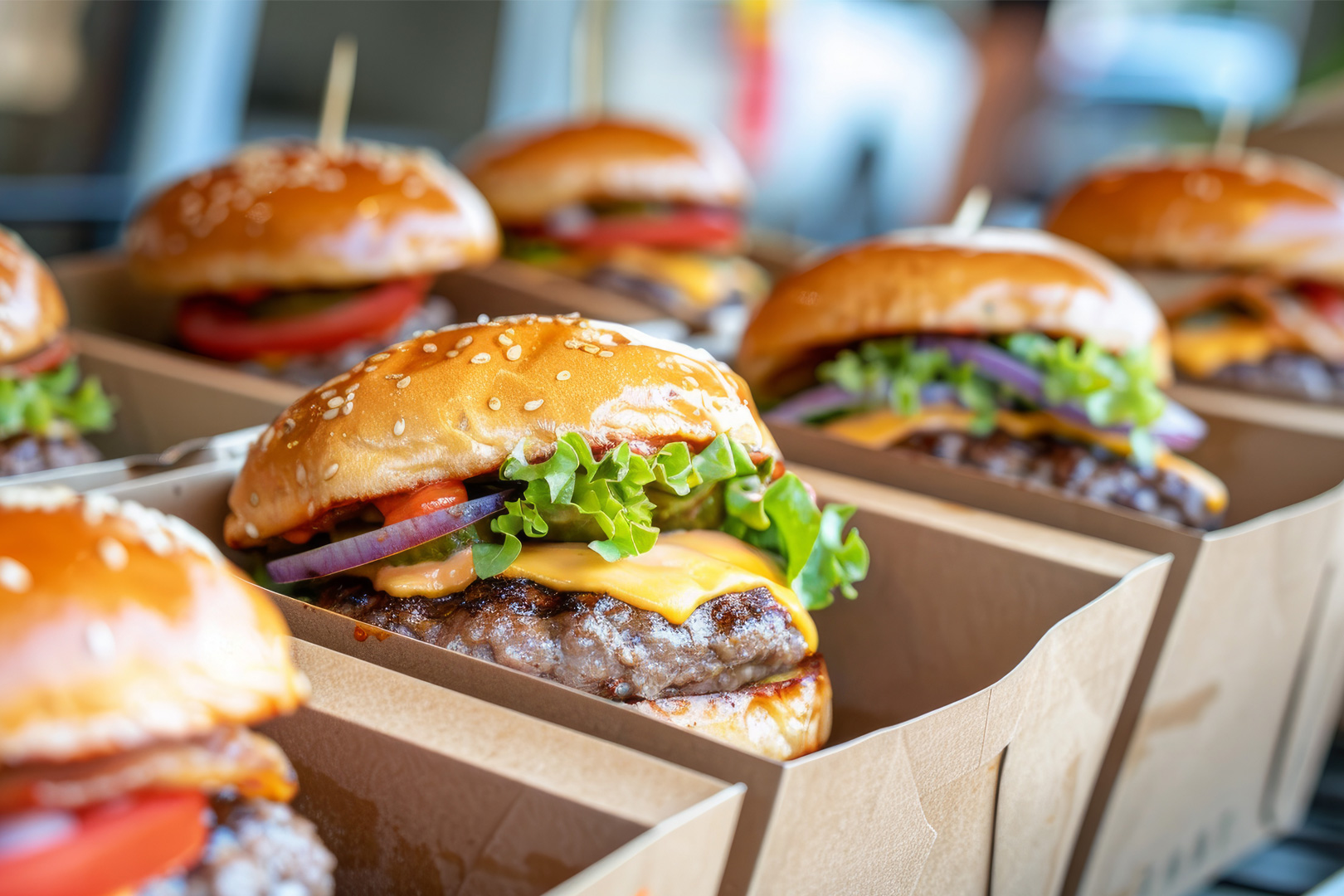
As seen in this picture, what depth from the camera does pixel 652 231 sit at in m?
4.53

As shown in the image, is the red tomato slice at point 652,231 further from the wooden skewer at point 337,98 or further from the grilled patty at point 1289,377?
the grilled patty at point 1289,377

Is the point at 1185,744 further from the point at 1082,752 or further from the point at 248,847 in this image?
the point at 248,847

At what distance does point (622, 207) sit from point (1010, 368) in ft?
6.96

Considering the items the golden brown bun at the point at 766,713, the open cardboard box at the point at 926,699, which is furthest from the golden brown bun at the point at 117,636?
the golden brown bun at the point at 766,713

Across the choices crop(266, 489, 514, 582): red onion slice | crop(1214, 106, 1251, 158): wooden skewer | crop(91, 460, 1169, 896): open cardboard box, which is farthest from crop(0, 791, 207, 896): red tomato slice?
crop(1214, 106, 1251, 158): wooden skewer

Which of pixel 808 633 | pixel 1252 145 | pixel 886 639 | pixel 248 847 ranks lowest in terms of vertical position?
pixel 886 639

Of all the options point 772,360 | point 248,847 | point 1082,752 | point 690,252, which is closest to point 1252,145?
point 690,252

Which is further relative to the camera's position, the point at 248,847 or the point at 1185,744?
the point at 1185,744

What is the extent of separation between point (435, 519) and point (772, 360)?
1.54 metres

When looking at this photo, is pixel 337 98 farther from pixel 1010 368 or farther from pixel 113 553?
pixel 113 553

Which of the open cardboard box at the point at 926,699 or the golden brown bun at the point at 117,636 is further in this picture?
the open cardboard box at the point at 926,699

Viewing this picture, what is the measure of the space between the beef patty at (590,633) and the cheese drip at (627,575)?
2 centimetres

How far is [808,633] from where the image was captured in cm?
199

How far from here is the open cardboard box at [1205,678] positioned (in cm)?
218
